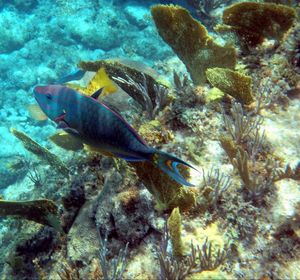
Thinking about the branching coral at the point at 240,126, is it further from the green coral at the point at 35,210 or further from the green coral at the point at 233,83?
the green coral at the point at 35,210

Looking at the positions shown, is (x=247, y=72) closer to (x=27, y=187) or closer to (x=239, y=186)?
(x=239, y=186)

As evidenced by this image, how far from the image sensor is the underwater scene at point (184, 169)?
2389 mm

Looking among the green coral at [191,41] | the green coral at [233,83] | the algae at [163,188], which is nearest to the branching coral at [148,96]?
the green coral at [233,83]

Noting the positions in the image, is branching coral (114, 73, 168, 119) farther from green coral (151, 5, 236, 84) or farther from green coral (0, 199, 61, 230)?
green coral (0, 199, 61, 230)

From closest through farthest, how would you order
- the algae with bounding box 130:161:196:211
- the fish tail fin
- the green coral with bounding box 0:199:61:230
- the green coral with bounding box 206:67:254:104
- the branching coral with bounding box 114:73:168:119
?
the fish tail fin < the algae with bounding box 130:161:196:211 < the green coral with bounding box 0:199:61:230 < the green coral with bounding box 206:67:254:104 < the branching coral with bounding box 114:73:168:119

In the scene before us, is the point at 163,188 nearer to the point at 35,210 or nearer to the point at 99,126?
the point at 99,126

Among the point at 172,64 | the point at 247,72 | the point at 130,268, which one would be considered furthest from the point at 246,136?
the point at 172,64

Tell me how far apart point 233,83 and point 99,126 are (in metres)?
2.07

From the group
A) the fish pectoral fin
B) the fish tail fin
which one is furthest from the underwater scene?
the fish pectoral fin

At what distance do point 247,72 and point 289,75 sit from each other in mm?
557

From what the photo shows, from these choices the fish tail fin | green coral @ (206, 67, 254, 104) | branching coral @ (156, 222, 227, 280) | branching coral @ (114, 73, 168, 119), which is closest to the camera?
the fish tail fin

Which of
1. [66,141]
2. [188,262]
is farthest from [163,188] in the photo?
[66,141]

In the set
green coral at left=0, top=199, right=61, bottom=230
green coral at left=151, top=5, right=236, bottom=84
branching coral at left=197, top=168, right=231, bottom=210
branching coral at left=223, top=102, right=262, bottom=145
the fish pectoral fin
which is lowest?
the fish pectoral fin

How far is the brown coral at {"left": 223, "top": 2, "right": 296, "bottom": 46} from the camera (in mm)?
3830
